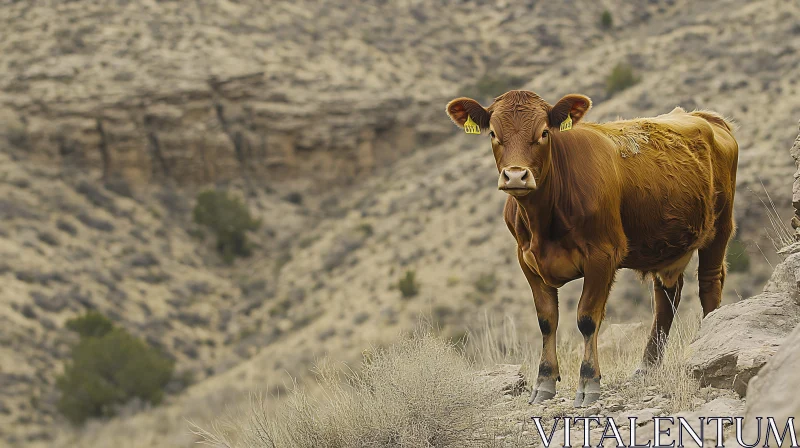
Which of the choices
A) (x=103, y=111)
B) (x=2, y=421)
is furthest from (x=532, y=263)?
(x=103, y=111)

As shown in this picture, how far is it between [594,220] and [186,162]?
3528cm

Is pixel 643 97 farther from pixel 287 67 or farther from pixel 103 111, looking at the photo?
pixel 103 111

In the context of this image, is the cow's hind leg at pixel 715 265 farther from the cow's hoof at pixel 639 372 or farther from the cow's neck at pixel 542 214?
the cow's neck at pixel 542 214

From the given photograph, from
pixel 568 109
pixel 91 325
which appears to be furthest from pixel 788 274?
pixel 91 325

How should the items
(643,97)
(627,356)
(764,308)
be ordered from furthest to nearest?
(643,97) → (627,356) → (764,308)

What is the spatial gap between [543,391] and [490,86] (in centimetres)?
3648

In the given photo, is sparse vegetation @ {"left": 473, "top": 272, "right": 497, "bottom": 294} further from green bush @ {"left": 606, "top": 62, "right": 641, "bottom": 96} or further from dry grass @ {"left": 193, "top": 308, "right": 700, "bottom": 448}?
dry grass @ {"left": 193, "top": 308, "right": 700, "bottom": 448}

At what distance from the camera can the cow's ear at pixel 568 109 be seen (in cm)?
582

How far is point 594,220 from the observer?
229 inches

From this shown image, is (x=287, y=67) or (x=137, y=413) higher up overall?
(x=287, y=67)

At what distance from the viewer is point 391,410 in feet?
17.8

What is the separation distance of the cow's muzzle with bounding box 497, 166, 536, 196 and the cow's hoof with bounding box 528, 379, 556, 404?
5.31 feet

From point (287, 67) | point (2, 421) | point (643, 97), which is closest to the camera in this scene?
point (2, 421)

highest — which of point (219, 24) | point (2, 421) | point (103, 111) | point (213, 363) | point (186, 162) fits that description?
point (219, 24)
